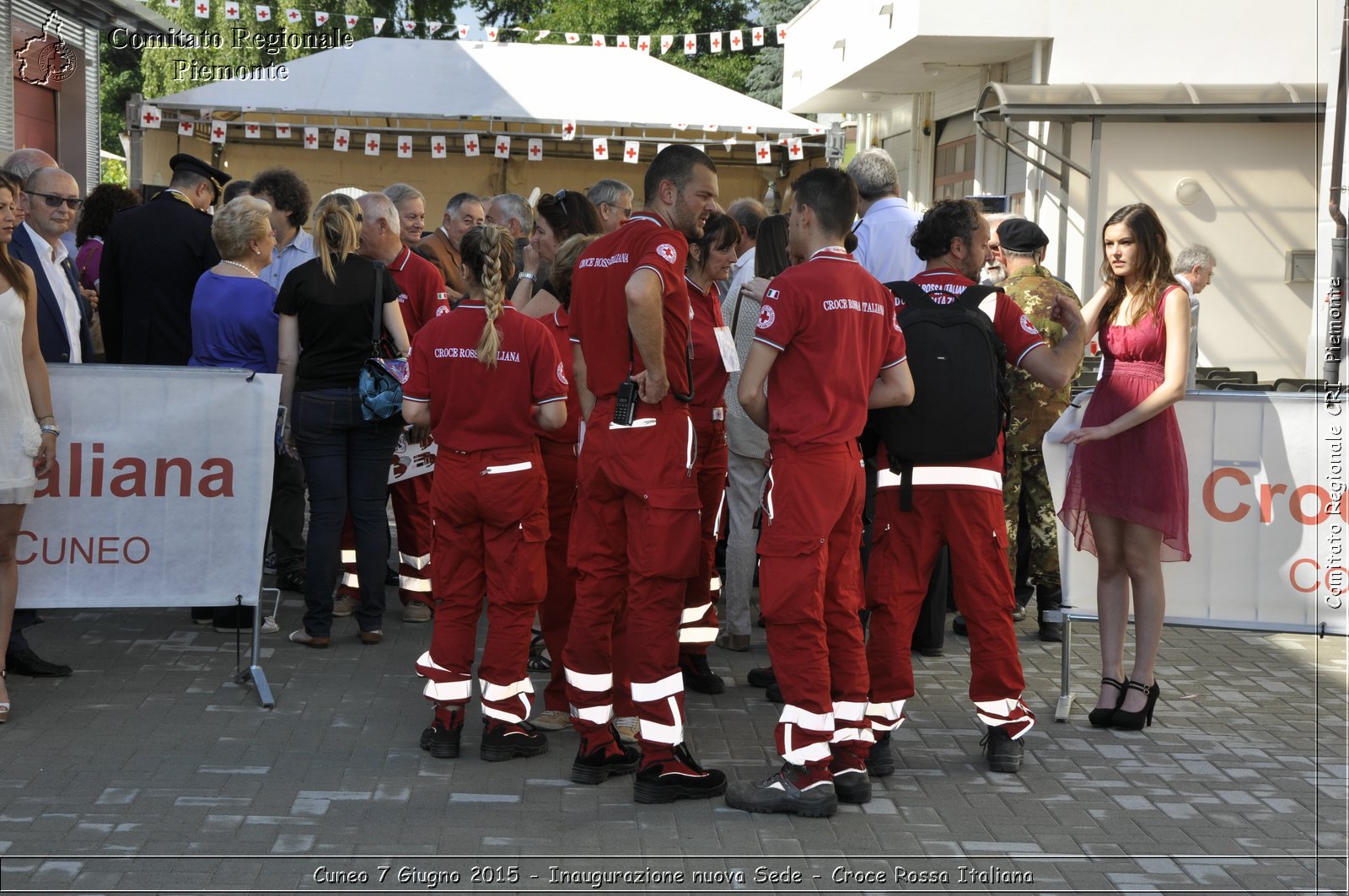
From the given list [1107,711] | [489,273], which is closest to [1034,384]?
[1107,711]

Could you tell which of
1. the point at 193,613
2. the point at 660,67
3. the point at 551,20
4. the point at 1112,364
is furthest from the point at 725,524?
the point at 551,20

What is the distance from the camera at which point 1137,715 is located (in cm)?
562

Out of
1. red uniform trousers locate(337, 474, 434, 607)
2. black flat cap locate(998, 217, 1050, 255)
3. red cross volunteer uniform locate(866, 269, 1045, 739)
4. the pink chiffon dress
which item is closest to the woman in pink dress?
the pink chiffon dress

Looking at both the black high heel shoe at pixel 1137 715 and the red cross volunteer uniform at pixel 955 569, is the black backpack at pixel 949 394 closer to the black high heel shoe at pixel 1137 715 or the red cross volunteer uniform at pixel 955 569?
the red cross volunteer uniform at pixel 955 569

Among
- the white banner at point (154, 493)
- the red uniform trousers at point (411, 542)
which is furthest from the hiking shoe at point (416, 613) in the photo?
the white banner at point (154, 493)

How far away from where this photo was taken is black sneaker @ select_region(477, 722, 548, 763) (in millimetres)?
5086

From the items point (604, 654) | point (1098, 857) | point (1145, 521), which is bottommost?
point (1098, 857)

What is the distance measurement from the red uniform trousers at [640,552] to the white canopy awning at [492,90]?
1033cm

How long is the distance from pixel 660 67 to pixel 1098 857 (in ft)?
42.4

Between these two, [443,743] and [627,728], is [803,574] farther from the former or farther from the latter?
[443,743]

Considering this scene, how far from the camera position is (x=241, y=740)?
520 cm

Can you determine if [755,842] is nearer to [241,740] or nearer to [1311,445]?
[241,740]

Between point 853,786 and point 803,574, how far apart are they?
2.65 ft

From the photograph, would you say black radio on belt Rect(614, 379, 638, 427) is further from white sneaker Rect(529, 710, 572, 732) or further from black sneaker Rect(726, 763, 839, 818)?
white sneaker Rect(529, 710, 572, 732)
